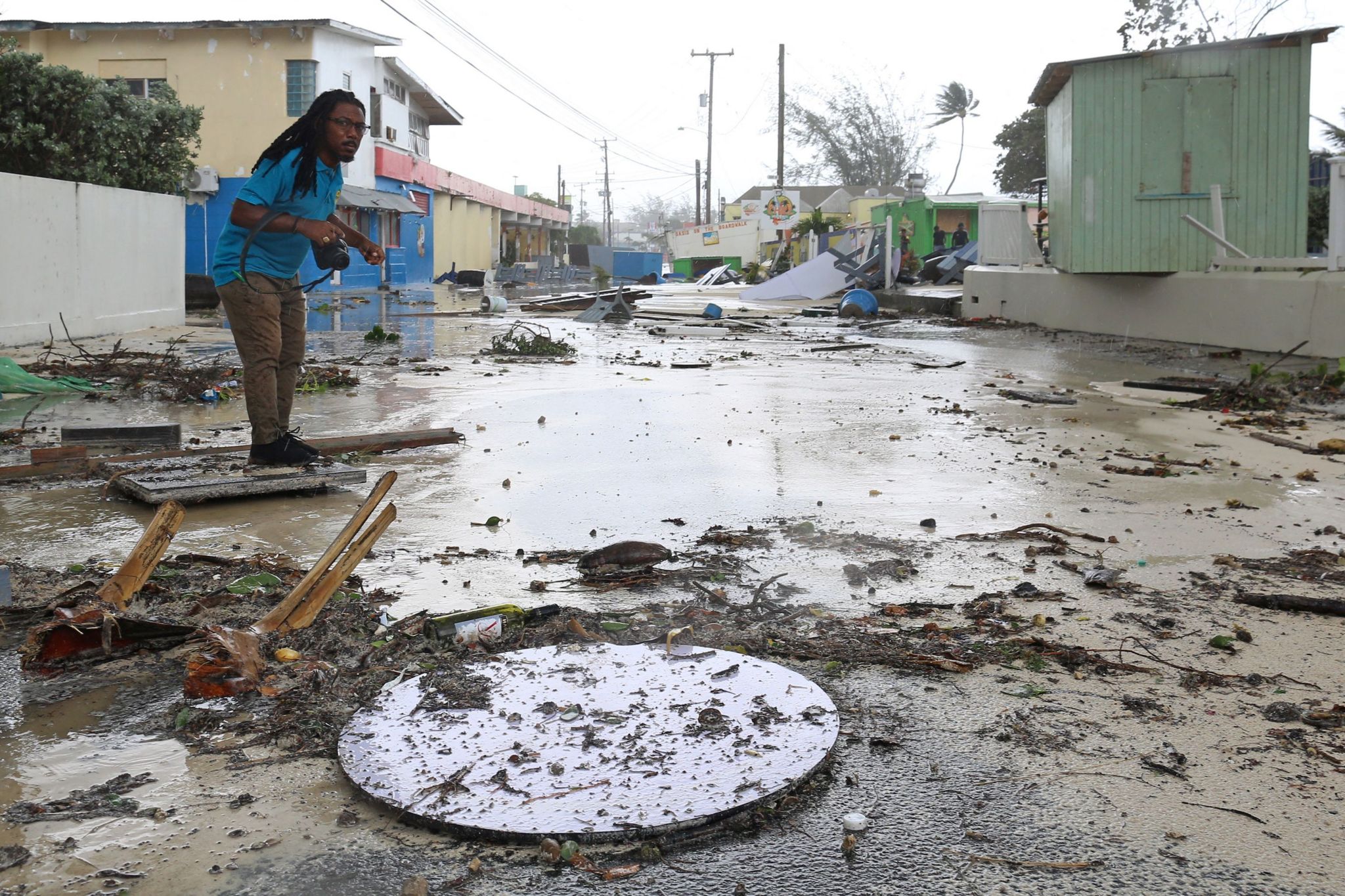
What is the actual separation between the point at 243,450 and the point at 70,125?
16.2 metres

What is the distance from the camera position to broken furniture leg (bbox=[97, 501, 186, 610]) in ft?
10.6

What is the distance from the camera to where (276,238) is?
17.0 feet

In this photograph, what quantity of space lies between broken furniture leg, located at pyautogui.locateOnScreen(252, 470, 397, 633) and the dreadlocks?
8.04 ft

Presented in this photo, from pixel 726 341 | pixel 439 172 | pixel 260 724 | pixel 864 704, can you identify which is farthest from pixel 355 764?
pixel 439 172

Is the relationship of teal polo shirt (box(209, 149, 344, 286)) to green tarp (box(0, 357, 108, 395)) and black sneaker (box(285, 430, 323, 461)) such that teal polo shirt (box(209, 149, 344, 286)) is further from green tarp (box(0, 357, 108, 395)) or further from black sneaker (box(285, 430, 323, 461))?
green tarp (box(0, 357, 108, 395))

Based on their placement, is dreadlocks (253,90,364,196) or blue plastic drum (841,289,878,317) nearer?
dreadlocks (253,90,364,196)

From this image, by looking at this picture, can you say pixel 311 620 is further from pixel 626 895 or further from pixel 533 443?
pixel 533 443

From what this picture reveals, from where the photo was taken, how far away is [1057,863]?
6.63ft

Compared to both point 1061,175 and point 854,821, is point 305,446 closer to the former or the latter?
point 854,821

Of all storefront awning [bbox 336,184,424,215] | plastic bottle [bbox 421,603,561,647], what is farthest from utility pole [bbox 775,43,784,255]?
plastic bottle [bbox 421,603,561,647]

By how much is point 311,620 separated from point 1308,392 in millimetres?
8088

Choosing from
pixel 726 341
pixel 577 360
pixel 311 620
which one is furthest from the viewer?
pixel 726 341

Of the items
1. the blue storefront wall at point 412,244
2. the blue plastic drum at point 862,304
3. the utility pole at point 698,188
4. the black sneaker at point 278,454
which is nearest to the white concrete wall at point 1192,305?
the blue plastic drum at point 862,304

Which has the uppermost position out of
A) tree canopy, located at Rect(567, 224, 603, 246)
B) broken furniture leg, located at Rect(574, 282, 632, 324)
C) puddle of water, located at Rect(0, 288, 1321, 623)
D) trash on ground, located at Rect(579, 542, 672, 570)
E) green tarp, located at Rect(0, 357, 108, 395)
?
tree canopy, located at Rect(567, 224, 603, 246)
